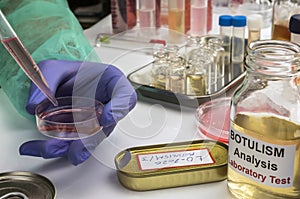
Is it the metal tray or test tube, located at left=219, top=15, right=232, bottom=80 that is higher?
test tube, located at left=219, top=15, right=232, bottom=80

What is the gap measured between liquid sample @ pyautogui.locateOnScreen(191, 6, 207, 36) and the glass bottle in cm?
21

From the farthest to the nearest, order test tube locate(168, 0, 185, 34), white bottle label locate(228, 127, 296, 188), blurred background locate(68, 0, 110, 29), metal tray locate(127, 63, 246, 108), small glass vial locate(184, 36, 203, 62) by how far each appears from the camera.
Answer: blurred background locate(68, 0, 110, 29), test tube locate(168, 0, 185, 34), small glass vial locate(184, 36, 203, 62), metal tray locate(127, 63, 246, 108), white bottle label locate(228, 127, 296, 188)

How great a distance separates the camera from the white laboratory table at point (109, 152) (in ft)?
2.36

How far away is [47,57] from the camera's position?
38.4 inches

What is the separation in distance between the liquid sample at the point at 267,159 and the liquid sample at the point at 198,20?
676mm

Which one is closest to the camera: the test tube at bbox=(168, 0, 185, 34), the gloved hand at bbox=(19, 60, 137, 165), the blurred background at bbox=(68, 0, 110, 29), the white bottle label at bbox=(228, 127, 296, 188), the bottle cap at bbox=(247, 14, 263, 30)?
the white bottle label at bbox=(228, 127, 296, 188)

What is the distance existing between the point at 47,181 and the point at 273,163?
0.31 meters

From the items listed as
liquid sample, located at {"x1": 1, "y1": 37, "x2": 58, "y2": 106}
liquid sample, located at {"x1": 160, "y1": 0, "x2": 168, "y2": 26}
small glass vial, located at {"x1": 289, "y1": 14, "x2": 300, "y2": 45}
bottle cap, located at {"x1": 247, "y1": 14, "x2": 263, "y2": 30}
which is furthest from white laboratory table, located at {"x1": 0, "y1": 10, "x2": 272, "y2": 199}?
liquid sample, located at {"x1": 160, "y1": 0, "x2": 168, "y2": 26}

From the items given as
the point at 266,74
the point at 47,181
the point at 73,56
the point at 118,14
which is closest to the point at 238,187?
the point at 266,74

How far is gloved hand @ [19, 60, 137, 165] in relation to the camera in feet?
2.49

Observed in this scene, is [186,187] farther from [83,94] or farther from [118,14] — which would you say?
[118,14]

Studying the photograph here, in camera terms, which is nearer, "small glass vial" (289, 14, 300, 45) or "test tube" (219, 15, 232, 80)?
"small glass vial" (289, 14, 300, 45)

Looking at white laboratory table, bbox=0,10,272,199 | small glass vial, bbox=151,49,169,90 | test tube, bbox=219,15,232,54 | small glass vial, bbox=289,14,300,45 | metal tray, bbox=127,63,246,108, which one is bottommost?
white laboratory table, bbox=0,10,272,199

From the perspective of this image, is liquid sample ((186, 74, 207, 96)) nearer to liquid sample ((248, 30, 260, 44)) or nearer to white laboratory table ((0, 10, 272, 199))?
white laboratory table ((0, 10, 272, 199))
